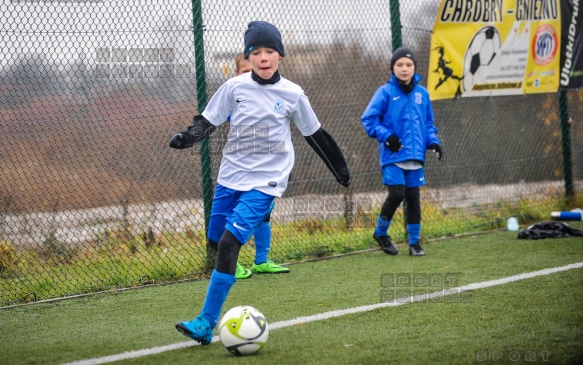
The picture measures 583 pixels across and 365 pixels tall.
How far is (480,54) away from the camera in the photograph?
9867mm

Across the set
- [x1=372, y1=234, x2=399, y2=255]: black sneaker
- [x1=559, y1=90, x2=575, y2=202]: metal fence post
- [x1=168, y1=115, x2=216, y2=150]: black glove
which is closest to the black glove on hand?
[x1=168, y1=115, x2=216, y2=150]: black glove

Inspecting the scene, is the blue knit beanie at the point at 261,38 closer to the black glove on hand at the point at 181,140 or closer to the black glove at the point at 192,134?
the black glove at the point at 192,134

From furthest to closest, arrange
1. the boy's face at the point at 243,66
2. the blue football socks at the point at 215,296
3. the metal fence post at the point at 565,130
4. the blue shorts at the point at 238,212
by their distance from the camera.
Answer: the metal fence post at the point at 565,130
the boy's face at the point at 243,66
the blue shorts at the point at 238,212
the blue football socks at the point at 215,296

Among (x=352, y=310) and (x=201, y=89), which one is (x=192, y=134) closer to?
(x=352, y=310)

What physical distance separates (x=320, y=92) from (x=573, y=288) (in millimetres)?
3663

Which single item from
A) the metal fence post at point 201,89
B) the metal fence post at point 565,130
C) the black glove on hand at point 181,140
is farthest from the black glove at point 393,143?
the metal fence post at point 565,130

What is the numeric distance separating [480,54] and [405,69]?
7.32 feet

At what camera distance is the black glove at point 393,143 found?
25.5 feet

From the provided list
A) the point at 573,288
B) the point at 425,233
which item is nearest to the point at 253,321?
the point at 573,288

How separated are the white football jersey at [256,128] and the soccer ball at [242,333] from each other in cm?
87

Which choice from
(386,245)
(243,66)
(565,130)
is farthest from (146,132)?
(565,130)

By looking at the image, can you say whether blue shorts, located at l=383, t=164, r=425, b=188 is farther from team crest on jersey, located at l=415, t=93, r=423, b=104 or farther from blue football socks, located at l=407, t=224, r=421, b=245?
team crest on jersey, located at l=415, t=93, r=423, b=104

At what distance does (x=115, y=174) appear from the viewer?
23.9 feet

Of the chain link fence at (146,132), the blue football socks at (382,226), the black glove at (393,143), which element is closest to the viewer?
the chain link fence at (146,132)
